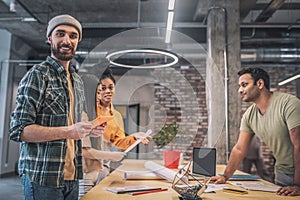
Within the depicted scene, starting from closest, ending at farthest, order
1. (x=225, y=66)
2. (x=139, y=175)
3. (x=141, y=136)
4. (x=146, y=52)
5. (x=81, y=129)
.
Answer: (x=81, y=129)
(x=141, y=136)
(x=139, y=175)
(x=146, y=52)
(x=225, y=66)

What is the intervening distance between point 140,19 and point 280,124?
2.05 m

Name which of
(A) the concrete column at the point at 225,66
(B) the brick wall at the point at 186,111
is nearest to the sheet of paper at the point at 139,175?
(B) the brick wall at the point at 186,111

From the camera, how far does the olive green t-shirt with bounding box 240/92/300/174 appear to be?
1503 millimetres

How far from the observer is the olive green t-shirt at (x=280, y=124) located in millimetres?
1503

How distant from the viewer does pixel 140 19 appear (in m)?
3.11

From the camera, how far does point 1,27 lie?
7.44 ft

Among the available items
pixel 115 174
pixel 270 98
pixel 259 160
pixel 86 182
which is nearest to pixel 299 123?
pixel 270 98

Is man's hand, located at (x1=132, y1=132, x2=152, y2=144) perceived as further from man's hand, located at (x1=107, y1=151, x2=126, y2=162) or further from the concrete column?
the concrete column

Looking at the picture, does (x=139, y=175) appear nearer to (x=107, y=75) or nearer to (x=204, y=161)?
(x=204, y=161)

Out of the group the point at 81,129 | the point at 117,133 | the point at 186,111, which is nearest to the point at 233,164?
the point at 186,111

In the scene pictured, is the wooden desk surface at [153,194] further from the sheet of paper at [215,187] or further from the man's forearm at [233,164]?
the man's forearm at [233,164]

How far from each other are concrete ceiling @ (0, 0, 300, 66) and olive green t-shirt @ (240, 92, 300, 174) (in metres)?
1.01

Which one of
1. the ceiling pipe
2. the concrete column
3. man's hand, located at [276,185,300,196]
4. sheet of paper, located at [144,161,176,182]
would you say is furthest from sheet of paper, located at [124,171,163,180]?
the ceiling pipe

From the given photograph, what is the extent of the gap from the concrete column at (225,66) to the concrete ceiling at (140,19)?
191 mm
